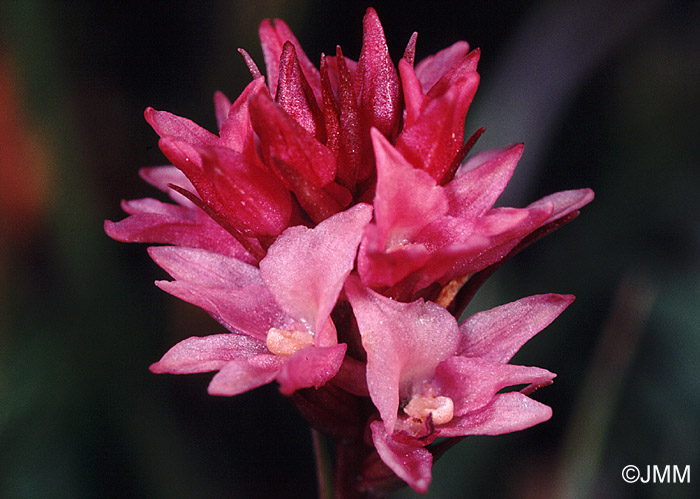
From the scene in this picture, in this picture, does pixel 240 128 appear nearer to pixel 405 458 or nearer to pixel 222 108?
pixel 222 108

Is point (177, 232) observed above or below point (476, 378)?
above

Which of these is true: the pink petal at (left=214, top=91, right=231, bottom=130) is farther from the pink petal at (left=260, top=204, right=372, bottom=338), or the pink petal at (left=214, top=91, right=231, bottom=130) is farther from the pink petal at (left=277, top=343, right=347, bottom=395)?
the pink petal at (left=277, top=343, right=347, bottom=395)

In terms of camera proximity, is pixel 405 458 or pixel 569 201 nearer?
pixel 405 458

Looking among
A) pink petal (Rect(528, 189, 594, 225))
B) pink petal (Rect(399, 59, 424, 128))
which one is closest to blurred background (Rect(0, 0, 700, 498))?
pink petal (Rect(528, 189, 594, 225))

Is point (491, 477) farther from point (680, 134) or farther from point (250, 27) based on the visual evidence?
point (250, 27)

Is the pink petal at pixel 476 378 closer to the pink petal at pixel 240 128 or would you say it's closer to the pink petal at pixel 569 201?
the pink petal at pixel 569 201
